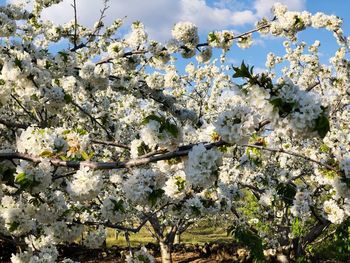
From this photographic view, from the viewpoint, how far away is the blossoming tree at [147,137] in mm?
3078

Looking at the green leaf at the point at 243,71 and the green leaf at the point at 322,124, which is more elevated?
the green leaf at the point at 243,71

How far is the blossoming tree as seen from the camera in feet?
10.1

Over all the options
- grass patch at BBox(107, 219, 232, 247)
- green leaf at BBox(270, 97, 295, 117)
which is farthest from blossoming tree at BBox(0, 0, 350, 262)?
grass patch at BBox(107, 219, 232, 247)

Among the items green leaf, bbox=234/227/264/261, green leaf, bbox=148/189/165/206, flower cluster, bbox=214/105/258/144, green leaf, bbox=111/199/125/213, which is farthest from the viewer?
green leaf, bbox=234/227/264/261

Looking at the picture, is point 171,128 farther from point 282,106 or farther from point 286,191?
point 286,191

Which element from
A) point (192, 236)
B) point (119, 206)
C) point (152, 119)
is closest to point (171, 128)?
point (152, 119)

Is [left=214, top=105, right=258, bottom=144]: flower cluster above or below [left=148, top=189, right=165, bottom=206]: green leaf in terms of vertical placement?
above

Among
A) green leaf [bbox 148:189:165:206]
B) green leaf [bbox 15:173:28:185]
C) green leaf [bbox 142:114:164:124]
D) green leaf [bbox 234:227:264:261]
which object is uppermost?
green leaf [bbox 142:114:164:124]

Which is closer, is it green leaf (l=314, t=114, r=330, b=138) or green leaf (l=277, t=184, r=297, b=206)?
green leaf (l=314, t=114, r=330, b=138)

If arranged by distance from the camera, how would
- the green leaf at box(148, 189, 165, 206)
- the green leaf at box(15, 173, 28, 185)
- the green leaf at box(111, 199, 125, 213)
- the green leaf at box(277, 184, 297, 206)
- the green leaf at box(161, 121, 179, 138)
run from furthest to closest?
the green leaf at box(277, 184, 297, 206) < the green leaf at box(111, 199, 125, 213) < the green leaf at box(148, 189, 165, 206) < the green leaf at box(15, 173, 28, 185) < the green leaf at box(161, 121, 179, 138)

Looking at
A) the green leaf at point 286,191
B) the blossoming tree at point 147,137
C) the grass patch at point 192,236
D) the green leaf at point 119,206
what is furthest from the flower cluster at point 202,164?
the grass patch at point 192,236

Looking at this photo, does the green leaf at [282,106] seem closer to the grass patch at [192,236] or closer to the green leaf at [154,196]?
the green leaf at [154,196]

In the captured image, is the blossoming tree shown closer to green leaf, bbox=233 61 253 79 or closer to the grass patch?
green leaf, bbox=233 61 253 79

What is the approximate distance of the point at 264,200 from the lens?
11195 mm
